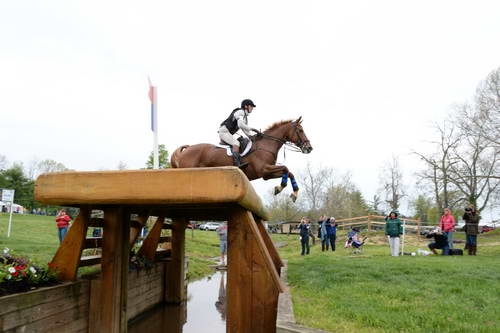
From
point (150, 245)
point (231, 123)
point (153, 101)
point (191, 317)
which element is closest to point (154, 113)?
point (153, 101)

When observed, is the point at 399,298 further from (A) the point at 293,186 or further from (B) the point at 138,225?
(B) the point at 138,225

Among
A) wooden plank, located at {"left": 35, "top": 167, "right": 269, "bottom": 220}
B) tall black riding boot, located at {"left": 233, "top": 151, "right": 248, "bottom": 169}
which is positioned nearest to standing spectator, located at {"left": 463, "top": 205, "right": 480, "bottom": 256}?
tall black riding boot, located at {"left": 233, "top": 151, "right": 248, "bottom": 169}

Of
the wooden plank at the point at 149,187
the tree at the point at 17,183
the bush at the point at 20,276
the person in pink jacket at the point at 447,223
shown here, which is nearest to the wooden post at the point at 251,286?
the wooden plank at the point at 149,187

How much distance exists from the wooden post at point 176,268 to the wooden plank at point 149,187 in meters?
4.00

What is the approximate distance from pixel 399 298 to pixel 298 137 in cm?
267

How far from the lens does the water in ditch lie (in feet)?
15.5

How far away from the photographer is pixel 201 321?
16.9 ft

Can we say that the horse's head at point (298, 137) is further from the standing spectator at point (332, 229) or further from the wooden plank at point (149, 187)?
the standing spectator at point (332, 229)

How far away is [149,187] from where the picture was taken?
83.7 inches

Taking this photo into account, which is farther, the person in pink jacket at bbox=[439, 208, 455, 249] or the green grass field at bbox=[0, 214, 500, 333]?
the person in pink jacket at bbox=[439, 208, 455, 249]

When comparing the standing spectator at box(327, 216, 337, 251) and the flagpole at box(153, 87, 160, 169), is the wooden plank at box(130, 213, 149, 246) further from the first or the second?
the standing spectator at box(327, 216, 337, 251)

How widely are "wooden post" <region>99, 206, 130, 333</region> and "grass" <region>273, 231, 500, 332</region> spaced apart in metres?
2.08

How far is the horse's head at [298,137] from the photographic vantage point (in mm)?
5504

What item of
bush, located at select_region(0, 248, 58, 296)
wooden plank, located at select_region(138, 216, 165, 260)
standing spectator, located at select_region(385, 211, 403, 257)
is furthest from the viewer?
standing spectator, located at select_region(385, 211, 403, 257)
